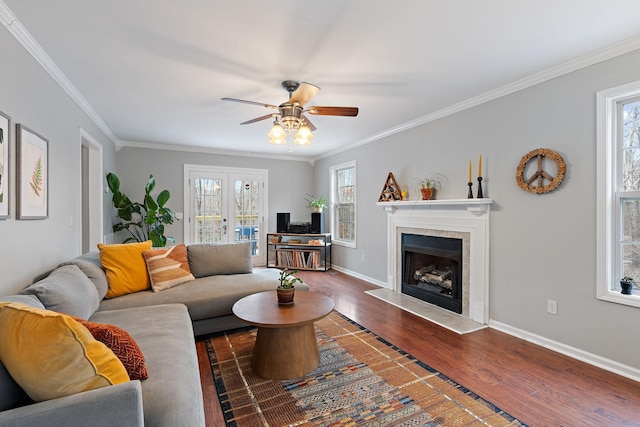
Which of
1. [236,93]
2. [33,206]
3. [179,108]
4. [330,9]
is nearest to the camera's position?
[330,9]

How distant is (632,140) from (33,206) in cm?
445

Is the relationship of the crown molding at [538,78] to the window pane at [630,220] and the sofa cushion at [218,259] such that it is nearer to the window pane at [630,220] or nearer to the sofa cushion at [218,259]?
the window pane at [630,220]

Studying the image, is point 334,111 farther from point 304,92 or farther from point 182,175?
point 182,175

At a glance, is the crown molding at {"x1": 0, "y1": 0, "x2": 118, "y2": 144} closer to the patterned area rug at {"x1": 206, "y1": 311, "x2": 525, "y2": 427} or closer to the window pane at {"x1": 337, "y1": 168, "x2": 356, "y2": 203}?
the patterned area rug at {"x1": 206, "y1": 311, "x2": 525, "y2": 427}

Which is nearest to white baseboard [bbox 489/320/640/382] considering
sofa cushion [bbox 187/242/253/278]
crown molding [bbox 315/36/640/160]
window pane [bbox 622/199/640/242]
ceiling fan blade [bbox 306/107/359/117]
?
window pane [bbox 622/199/640/242]

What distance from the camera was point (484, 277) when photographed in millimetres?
3178

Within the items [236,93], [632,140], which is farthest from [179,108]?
[632,140]

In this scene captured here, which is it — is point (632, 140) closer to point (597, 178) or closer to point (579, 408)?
point (597, 178)

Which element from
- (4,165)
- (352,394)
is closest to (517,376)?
(352,394)

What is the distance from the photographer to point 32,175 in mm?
2174

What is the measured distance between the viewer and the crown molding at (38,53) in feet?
6.05

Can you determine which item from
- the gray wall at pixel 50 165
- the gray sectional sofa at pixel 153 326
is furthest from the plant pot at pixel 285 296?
the gray wall at pixel 50 165

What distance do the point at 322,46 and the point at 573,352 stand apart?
124 inches

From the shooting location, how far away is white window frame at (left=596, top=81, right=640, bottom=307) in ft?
7.60
